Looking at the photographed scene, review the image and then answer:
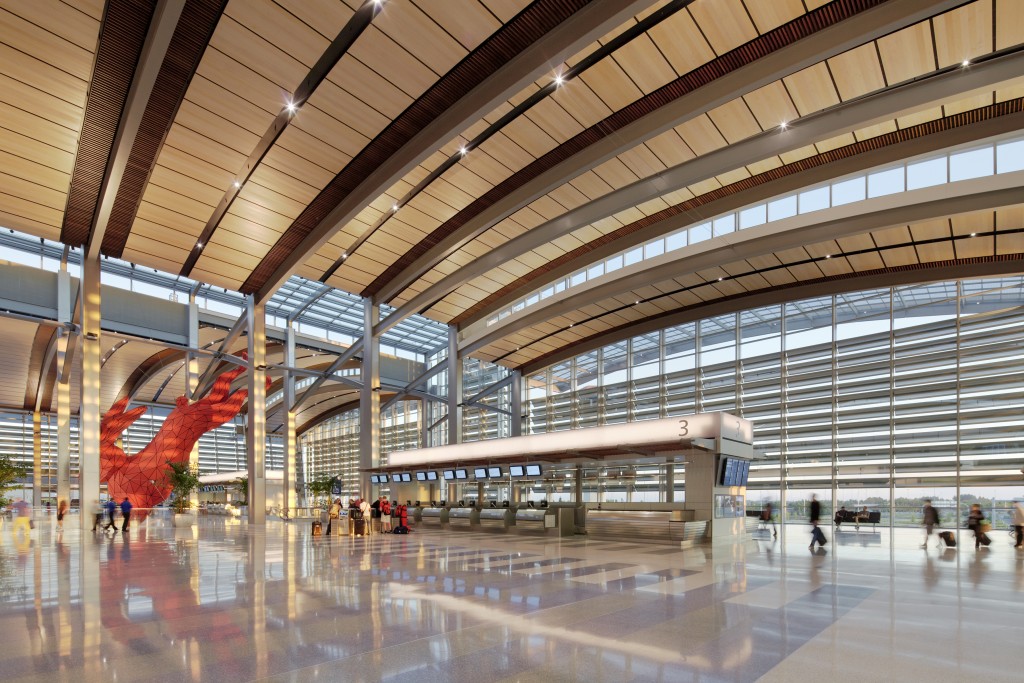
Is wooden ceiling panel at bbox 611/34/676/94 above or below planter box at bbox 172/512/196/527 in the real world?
above

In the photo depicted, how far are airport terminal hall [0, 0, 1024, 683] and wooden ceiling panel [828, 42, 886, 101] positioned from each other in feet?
0.28

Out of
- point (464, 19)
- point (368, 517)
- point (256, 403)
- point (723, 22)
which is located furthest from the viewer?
point (256, 403)

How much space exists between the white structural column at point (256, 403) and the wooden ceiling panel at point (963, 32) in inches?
1017

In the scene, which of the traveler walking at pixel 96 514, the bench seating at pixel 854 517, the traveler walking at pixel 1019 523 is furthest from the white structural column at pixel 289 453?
the traveler walking at pixel 1019 523

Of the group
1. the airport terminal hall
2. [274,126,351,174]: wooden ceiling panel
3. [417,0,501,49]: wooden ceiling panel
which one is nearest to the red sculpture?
the airport terminal hall

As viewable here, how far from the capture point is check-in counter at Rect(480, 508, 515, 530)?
2328 centimetres

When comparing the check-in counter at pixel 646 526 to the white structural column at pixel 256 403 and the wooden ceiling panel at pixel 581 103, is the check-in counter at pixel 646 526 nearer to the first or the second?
the wooden ceiling panel at pixel 581 103

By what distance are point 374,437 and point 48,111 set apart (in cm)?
1778

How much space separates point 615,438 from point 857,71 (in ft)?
37.4

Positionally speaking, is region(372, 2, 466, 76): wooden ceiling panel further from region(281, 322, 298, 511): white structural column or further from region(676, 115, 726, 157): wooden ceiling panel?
region(281, 322, 298, 511): white structural column

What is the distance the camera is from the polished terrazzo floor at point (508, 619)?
5.00m

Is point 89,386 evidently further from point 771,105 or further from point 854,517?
point 854,517

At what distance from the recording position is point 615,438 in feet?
64.0

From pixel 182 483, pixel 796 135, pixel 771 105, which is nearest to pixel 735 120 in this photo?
pixel 771 105
